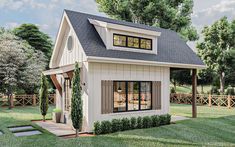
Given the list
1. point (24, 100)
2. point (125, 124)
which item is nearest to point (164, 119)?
point (125, 124)

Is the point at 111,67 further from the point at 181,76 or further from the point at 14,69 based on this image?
the point at 181,76

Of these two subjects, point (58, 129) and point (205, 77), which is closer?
point (58, 129)

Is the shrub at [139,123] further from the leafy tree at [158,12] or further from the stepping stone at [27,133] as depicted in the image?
the leafy tree at [158,12]

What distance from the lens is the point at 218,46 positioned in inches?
838

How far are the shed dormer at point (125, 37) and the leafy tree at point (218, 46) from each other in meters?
12.2

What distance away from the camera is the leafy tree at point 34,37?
27969 millimetres

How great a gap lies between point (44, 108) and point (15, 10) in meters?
28.1

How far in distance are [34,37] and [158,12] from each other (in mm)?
16029

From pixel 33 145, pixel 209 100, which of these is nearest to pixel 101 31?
pixel 33 145

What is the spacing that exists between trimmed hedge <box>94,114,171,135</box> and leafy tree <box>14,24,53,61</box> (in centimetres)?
2080

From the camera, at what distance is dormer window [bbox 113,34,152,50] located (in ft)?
32.8

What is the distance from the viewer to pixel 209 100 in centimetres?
1892

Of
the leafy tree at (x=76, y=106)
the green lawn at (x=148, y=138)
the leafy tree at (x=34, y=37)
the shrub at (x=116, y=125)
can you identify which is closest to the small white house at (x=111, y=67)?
the shrub at (x=116, y=125)

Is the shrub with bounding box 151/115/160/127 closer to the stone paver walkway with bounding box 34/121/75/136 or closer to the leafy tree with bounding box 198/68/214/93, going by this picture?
the stone paver walkway with bounding box 34/121/75/136
